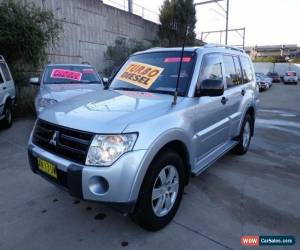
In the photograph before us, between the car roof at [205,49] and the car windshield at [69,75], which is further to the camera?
the car windshield at [69,75]

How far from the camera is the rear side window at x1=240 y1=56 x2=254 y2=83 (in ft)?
15.4

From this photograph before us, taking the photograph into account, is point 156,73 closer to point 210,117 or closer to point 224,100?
point 210,117

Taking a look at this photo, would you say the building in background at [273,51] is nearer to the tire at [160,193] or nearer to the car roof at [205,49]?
the car roof at [205,49]

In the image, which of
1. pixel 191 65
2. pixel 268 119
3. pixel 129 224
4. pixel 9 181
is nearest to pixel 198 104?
pixel 191 65

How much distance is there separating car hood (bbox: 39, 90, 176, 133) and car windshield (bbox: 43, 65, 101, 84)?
4238 millimetres

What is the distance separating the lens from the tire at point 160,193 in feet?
7.60

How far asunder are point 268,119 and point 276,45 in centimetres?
6059

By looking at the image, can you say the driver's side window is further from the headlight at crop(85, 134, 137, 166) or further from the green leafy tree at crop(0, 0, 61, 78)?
the green leafy tree at crop(0, 0, 61, 78)

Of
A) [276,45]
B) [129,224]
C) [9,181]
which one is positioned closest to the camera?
[129,224]

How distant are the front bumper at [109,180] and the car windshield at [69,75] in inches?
206

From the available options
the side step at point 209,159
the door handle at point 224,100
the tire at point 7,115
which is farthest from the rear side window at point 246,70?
the tire at point 7,115

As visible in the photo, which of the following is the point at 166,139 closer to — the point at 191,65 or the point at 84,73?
the point at 191,65

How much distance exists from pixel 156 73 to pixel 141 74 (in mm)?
240

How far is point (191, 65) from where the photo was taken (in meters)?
3.14
